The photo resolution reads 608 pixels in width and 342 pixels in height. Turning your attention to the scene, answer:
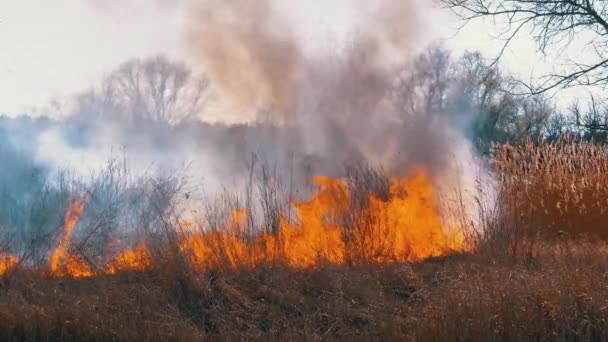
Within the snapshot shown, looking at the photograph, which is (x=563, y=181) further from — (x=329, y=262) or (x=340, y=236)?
(x=329, y=262)

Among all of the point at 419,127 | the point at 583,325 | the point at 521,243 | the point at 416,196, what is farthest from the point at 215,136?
the point at 583,325

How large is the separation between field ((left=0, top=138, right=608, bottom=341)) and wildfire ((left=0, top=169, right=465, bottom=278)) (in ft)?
0.08

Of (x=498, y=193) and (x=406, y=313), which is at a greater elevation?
(x=498, y=193)

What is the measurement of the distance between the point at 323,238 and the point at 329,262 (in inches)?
38.4

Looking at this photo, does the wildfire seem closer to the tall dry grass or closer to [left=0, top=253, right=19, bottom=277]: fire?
[left=0, top=253, right=19, bottom=277]: fire

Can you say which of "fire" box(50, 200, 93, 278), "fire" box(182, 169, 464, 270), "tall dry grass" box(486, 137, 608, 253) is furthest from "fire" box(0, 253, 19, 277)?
"tall dry grass" box(486, 137, 608, 253)

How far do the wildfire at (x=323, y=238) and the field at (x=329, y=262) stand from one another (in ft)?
0.08

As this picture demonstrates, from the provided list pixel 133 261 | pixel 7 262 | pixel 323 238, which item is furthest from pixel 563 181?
pixel 7 262

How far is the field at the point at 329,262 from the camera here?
6277 mm

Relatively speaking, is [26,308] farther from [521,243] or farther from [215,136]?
[215,136]

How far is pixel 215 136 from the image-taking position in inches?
722

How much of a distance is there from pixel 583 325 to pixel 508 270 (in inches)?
73.5

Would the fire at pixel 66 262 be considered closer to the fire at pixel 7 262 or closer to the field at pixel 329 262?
the field at pixel 329 262

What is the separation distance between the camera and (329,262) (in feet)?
28.9
